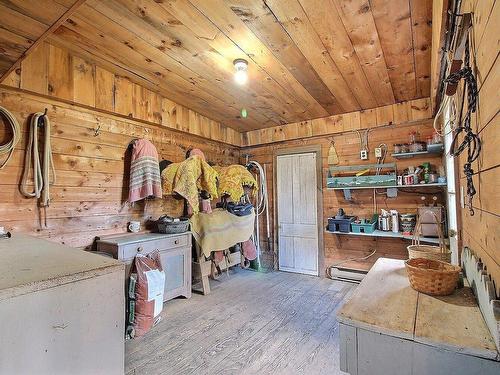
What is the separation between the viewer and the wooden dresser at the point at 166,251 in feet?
8.41

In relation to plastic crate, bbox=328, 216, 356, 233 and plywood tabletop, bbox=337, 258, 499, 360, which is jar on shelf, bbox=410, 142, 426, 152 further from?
plywood tabletop, bbox=337, 258, 499, 360

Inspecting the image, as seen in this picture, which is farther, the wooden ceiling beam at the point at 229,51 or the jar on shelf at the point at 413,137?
the jar on shelf at the point at 413,137

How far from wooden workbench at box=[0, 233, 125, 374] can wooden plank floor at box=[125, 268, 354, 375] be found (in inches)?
42.0

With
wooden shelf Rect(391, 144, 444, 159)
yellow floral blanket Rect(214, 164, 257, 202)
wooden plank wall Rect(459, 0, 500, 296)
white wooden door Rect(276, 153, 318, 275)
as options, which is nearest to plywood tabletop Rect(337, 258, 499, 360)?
wooden plank wall Rect(459, 0, 500, 296)

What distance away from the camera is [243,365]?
197 cm

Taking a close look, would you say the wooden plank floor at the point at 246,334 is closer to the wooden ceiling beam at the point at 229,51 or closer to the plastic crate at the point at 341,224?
the plastic crate at the point at 341,224

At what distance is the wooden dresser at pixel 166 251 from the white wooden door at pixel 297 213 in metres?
1.74

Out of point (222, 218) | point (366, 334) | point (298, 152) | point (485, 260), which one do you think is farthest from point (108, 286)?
point (298, 152)

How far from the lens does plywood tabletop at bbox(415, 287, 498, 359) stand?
33.8 inches

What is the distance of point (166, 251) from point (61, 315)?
6.59 feet

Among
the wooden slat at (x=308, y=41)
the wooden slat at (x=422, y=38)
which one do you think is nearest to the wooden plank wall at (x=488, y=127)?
A: the wooden slat at (x=422, y=38)

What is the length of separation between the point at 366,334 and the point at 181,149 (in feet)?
10.9

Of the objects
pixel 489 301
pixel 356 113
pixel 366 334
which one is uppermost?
pixel 356 113

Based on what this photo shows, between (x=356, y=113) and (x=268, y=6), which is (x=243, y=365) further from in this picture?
(x=356, y=113)
